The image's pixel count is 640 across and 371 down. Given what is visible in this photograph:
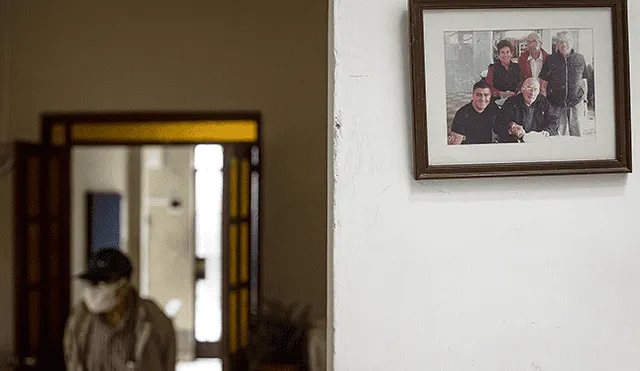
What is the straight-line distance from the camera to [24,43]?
541 centimetres

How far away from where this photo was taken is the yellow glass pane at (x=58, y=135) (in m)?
5.45

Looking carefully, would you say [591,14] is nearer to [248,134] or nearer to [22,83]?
[248,134]

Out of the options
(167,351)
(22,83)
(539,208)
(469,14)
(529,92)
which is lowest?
(167,351)

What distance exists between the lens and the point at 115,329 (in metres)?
4.25

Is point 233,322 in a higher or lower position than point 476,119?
lower

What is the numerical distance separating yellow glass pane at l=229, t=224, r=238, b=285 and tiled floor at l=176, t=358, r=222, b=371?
263 cm

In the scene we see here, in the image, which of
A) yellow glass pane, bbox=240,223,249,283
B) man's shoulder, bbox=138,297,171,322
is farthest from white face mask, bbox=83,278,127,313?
yellow glass pane, bbox=240,223,249,283

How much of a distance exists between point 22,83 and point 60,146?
0.56m

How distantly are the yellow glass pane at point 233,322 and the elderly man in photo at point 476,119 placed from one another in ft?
11.8

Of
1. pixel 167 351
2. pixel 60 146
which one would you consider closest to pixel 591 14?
pixel 167 351

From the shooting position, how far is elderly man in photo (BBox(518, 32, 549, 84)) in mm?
1328

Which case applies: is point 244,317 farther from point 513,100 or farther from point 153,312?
point 513,100

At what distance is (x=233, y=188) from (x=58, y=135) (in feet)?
5.28

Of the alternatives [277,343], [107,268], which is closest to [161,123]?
[107,268]
